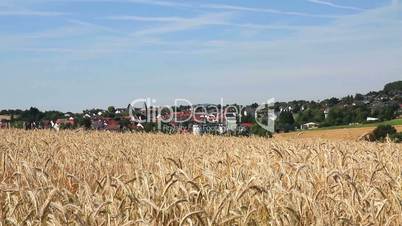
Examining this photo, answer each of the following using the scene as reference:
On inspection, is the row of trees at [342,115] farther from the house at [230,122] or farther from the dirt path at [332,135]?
the house at [230,122]

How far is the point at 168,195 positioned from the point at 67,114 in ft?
99.9

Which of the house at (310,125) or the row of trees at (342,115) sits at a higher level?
the row of trees at (342,115)

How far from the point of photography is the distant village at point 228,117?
20.0 meters

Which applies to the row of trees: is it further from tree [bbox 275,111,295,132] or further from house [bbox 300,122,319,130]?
house [bbox 300,122,319,130]

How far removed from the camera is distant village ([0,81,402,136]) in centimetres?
2003

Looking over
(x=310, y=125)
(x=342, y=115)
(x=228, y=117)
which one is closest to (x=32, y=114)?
(x=228, y=117)

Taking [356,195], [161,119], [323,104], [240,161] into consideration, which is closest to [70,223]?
[356,195]

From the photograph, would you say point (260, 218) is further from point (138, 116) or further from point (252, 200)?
point (138, 116)

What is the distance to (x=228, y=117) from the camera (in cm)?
2267

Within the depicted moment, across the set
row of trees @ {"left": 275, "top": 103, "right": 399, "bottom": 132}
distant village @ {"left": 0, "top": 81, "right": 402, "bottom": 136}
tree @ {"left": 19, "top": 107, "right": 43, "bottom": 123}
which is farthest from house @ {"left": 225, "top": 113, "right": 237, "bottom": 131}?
row of trees @ {"left": 275, "top": 103, "right": 399, "bottom": 132}

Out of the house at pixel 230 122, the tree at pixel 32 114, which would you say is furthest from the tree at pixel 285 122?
the tree at pixel 32 114

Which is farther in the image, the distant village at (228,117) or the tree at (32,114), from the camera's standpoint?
the tree at (32,114)

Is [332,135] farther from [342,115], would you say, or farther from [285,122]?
[342,115]

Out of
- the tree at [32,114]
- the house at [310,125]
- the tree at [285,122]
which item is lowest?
the house at [310,125]
